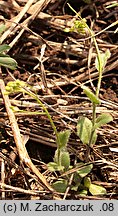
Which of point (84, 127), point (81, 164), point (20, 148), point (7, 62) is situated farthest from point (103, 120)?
point (7, 62)

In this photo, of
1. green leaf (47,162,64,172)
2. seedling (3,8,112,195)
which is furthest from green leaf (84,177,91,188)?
green leaf (47,162,64,172)

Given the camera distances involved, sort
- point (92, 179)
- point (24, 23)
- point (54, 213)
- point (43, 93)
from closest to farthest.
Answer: point (54, 213) < point (92, 179) < point (43, 93) < point (24, 23)

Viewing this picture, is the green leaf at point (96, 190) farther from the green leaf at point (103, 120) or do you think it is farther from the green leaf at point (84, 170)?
the green leaf at point (103, 120)

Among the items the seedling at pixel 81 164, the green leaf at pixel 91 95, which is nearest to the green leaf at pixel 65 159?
the seedling at pixel 81 164

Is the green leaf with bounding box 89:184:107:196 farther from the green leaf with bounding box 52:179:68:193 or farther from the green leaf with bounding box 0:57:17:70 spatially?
the green leaf with bounding box 0:57:17:70

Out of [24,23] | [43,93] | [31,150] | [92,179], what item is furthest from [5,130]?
[24,23]

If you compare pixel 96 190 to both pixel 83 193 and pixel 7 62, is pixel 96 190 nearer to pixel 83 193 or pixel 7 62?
pixel 83 193

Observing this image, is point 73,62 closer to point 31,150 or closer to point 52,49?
point 52,49
